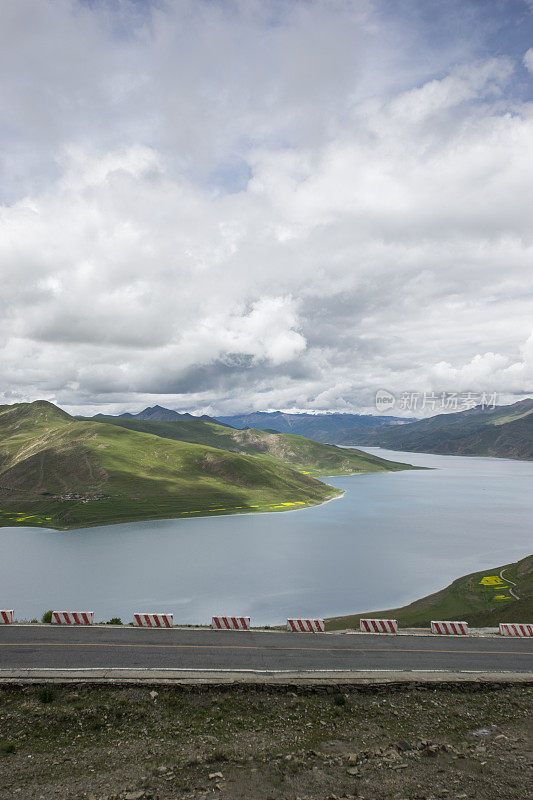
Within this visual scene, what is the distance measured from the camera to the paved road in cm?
3055

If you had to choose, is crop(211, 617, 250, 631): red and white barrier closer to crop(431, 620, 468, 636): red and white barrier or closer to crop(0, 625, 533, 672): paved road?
crop(0, 625, 533, 672): paved road

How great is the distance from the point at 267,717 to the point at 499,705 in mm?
15967

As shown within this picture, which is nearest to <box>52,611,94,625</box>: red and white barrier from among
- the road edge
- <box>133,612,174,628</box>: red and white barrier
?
<box>133,612,174,628</box>: red and white barrier

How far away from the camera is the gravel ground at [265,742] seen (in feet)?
62.9

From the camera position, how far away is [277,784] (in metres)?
19.5

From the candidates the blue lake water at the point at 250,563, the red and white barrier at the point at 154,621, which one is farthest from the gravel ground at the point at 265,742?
the blue lake water at the point at 250,563

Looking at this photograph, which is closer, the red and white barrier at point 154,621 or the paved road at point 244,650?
the paved road at point 244,650

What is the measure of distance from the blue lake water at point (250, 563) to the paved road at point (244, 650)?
43.9m

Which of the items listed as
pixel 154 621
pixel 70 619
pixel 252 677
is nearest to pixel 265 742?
pixel 252 677

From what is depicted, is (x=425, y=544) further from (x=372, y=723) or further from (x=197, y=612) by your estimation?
(x=372, y=723)

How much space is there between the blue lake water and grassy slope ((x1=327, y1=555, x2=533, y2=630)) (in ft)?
19.9

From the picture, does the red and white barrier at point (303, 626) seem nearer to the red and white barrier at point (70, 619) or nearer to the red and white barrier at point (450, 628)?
the red and white barrier at point (450, 628)

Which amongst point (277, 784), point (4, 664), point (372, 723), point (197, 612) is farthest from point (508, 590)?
point (4, 664)

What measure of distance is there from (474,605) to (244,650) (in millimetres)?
67202
